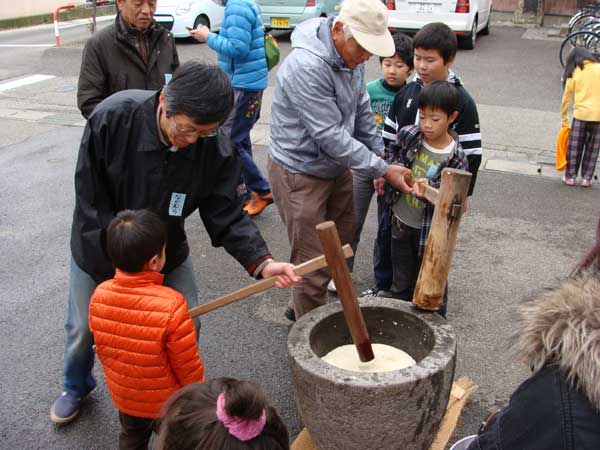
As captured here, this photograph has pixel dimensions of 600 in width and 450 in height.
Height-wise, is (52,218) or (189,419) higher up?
(189,419)

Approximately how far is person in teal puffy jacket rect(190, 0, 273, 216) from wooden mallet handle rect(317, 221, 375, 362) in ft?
8.38

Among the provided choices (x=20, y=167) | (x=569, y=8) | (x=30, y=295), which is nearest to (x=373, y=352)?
(x=30, y=295)

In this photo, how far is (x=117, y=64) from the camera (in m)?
3.50

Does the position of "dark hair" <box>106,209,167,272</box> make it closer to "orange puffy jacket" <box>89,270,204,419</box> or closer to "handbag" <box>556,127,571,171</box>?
"orange puffy jacket" <box>89,270,204,419</box>

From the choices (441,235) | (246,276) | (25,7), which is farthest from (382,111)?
(25,7)

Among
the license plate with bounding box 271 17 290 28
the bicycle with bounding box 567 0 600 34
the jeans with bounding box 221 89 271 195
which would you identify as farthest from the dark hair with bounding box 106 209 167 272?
the bicycle with bounding box 567 0 600 34

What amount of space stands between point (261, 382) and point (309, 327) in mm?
832

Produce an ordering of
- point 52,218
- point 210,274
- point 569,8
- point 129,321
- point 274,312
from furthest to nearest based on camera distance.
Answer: point 569,8 → point 52,218 → point 210,274 → point 274,312 → point 129,321

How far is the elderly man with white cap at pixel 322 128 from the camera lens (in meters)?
2.82

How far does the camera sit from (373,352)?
261cm

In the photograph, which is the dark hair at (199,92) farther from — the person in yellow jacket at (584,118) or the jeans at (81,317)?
the person in yellow jacket at (584,118)

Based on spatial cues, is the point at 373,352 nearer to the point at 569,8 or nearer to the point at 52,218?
the point at 52,218

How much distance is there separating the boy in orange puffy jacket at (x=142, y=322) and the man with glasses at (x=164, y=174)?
0.71 ft

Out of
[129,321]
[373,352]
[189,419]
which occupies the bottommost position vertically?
[373,352]
